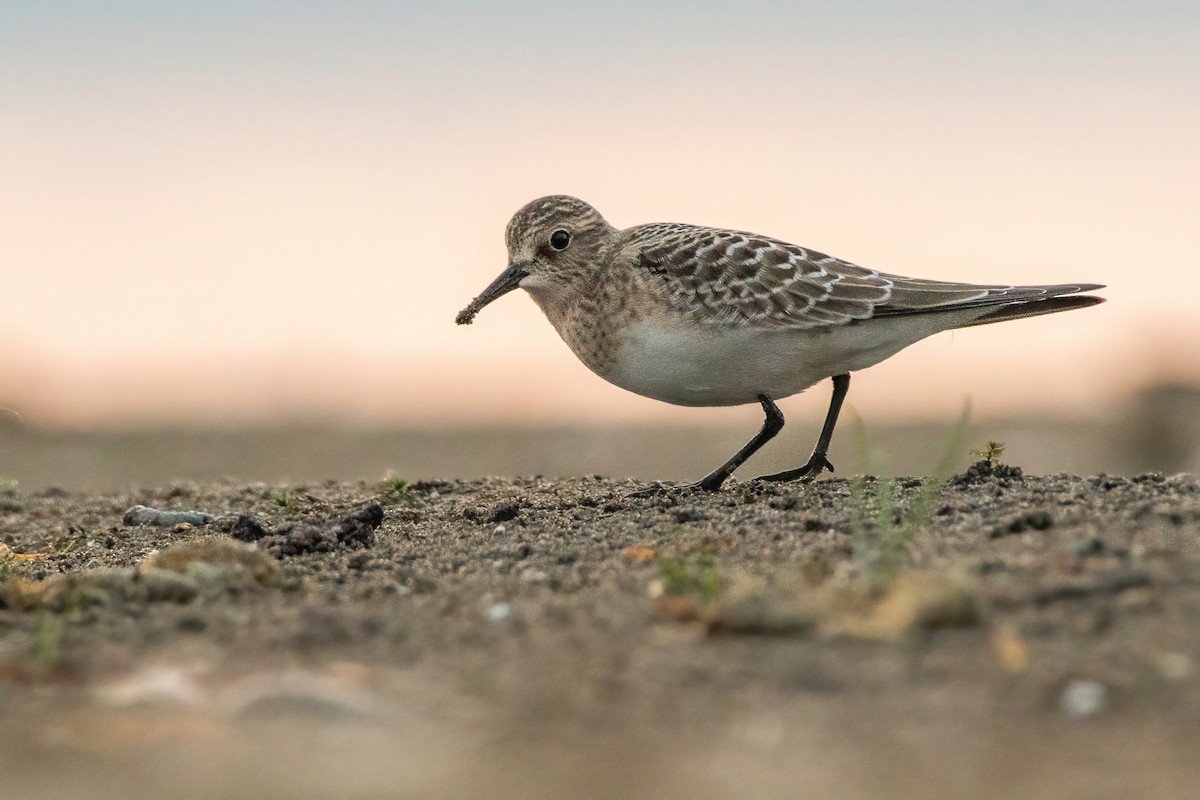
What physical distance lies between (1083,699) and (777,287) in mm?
3847

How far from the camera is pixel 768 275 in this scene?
24.6 ft

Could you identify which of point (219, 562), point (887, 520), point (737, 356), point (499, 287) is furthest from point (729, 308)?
point (219, 562)

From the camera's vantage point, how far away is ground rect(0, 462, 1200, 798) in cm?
359

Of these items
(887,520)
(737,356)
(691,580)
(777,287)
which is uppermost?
(777,287)

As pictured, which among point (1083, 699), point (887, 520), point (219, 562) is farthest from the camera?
point (219, 562)

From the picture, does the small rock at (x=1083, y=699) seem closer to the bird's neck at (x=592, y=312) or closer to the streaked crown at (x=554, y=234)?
the bird's neck at (x=592, y=312)

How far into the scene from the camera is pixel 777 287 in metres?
7.43

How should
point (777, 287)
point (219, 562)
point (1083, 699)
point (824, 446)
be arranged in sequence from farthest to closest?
1. point (824, 446)
2. point (777, 287)
3. point (219, 562)
4. point (1083, 699)

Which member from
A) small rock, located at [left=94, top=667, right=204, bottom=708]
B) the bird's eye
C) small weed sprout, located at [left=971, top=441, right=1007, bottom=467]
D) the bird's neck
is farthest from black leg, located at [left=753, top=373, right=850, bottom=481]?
small rock, located at [left=94, top=667, right=204, bottom=708]

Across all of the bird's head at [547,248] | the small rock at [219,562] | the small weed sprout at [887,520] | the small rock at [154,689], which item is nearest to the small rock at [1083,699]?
the small weed sprout at [887,520]

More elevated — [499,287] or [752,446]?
[499,287]

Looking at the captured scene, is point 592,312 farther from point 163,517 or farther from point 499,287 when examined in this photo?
point 163,517

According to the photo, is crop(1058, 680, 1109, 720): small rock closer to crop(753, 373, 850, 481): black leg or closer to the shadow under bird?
the shadow under bird

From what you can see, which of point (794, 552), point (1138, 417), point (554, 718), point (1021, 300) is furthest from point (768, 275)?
point (1138, 417)
